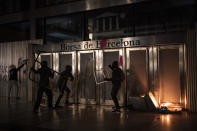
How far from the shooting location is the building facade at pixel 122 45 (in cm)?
1021

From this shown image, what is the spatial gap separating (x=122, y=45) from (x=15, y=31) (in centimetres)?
965

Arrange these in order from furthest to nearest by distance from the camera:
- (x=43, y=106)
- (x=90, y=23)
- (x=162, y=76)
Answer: (x=90, y=23) → (x=43, y=106) → (x=162, y=76)

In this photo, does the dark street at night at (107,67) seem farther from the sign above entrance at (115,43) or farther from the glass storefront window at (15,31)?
the glass storefront window at (15,31)

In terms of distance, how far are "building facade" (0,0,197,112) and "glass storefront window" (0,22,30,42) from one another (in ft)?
2.52

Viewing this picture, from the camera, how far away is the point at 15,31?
56.1 ft

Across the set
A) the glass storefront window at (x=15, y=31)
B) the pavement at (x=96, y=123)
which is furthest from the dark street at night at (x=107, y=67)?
the glass storefront window at (x=15, y=31)

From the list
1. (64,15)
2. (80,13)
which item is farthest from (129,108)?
(64,15)

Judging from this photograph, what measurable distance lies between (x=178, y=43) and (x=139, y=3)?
3347 millimetres

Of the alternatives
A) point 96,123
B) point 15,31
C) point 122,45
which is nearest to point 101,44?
point 122,45

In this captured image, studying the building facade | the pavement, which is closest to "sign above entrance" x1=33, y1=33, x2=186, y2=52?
the building facade

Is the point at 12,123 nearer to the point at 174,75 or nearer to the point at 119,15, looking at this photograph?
the point at 174,75

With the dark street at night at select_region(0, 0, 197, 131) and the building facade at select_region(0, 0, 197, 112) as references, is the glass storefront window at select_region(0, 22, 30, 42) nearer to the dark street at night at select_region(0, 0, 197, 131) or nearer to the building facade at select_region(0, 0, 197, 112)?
the dark street at night at select_region(0, 0, 197, 131)

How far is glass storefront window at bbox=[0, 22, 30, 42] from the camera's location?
54.0ft

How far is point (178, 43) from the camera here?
390 inches
